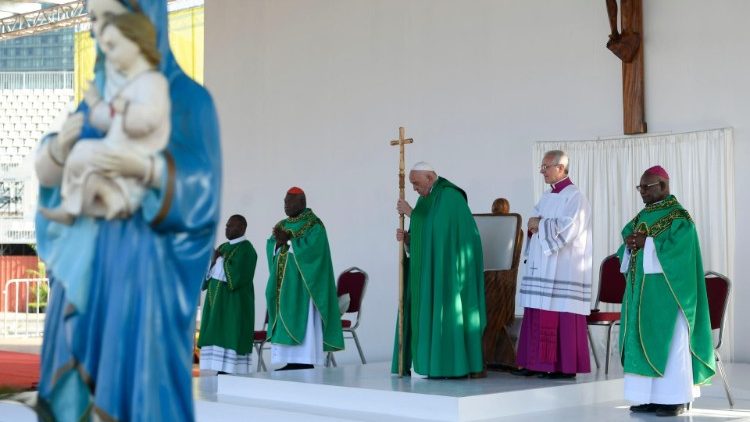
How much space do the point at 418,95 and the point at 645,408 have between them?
567 centimetres

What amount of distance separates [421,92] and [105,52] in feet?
30.1

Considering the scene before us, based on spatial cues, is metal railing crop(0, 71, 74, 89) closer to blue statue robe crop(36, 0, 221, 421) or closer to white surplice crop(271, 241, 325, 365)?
white surplice crop(271, 241, 325, 365)

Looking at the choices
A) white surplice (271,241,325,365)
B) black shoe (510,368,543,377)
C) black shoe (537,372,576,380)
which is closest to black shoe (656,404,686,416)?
black shoe (537,372,576,380)

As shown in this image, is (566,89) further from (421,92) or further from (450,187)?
(450,187)

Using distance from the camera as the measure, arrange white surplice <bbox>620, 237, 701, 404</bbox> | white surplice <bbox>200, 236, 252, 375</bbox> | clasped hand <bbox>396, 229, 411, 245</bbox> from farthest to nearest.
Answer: white surplice <bbox>200, 236, 252, 375</bbox>
clasped hand <bbox>396, 229, 411, 245</bbox>
white surplice <bbox>620, 237, 701, 404</bbox>

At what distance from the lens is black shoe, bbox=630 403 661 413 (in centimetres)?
636

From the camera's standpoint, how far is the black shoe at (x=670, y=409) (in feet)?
20.5

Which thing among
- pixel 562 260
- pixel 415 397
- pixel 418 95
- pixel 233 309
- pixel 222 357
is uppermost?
pixel 418 95

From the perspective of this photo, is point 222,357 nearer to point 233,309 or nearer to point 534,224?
point 233,309

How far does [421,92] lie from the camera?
11.4m

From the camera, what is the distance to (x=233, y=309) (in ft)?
30.2

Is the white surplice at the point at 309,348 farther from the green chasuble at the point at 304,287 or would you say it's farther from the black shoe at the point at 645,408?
the black shoe at the point at 645,408

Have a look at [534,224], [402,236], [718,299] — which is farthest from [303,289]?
[718,299]

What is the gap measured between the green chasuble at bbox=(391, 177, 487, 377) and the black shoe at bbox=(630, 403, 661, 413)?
1.08 meters
